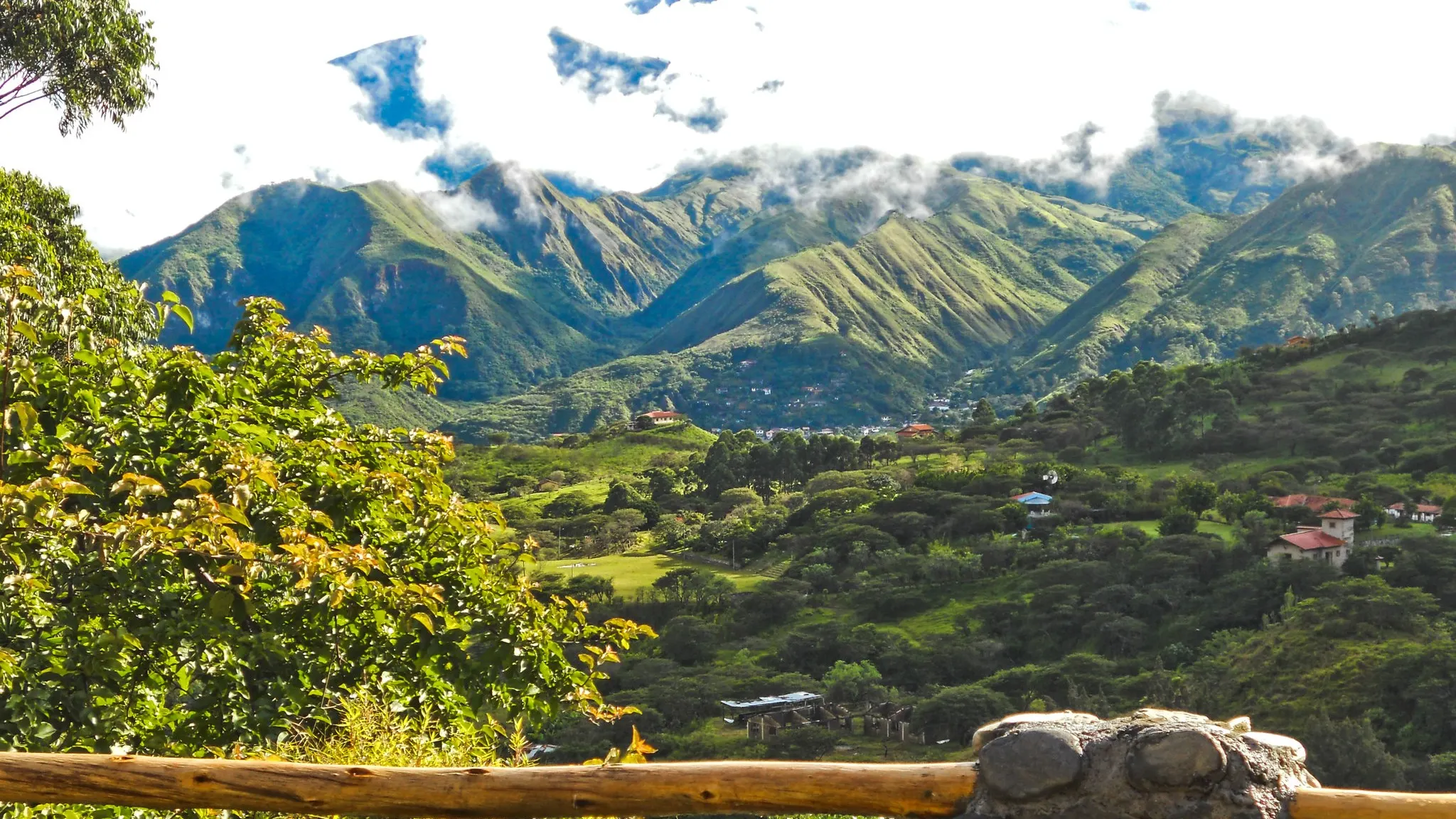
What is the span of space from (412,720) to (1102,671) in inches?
1382

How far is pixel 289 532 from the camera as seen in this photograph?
183 inches

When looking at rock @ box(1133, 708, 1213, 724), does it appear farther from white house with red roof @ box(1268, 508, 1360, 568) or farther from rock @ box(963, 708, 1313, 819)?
white house with red roof @ box(1268, 508, 1360, 568)

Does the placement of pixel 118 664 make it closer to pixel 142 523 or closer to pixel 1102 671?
pixel 142 523

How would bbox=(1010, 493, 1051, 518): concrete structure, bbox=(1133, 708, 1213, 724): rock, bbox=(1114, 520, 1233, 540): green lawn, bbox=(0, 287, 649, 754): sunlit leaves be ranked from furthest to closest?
bbox=(1010, 493, 1051, 518): concrete structure
bbox=(1114, 520, 1233, 540): green lawn
bbox=(0, 287, 649, 754): sunlit leaves
bbox=(1133, 708, 1213, 724): rock

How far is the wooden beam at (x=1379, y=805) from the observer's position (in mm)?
3066

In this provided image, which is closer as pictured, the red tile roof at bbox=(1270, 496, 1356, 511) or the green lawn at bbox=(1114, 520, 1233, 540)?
the green lawn at bbox=(1114, 520, 1233, 540)

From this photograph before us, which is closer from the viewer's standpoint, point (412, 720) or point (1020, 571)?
point (412, 720)

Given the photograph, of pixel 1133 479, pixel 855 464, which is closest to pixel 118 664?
pixel 1133 479

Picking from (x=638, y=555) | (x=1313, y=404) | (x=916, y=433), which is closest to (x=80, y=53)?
(x=638, y=555)

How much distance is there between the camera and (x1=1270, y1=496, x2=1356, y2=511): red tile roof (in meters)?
51.3

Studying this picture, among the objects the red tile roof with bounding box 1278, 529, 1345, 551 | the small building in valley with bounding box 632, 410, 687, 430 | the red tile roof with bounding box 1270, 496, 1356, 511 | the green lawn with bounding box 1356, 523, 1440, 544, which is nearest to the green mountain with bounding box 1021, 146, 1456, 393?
the small building in valley with bounding box 632, 410, 687, 430

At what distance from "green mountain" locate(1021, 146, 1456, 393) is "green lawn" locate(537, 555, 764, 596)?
121m

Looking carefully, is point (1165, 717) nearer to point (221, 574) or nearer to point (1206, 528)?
Answer: point (221, 574)

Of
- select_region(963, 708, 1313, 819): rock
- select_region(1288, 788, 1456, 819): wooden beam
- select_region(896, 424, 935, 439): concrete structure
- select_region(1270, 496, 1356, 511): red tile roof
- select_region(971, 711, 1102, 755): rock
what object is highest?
select_region(896, 424, 935, 439): concrete structure
